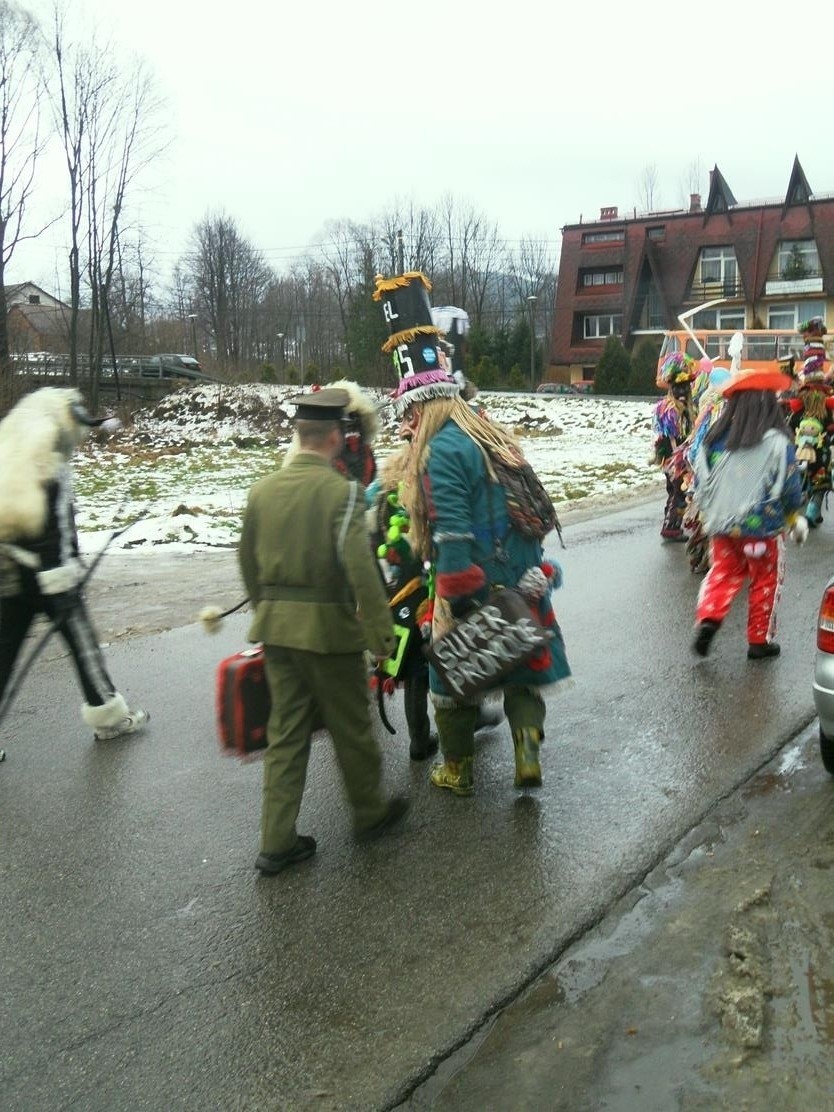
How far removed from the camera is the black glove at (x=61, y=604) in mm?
5238

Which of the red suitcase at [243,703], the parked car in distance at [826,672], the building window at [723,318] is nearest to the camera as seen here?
the red suitcase at [243,703]

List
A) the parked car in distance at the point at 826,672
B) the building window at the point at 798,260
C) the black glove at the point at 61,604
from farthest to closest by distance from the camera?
the building window at the point at 798,260 → the black glove at the point at 61,604 → the parked car in distance at the point at 826,672

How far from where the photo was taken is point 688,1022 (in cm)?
313

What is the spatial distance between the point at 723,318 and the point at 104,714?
185 ft

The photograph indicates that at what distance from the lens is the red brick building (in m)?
54.5

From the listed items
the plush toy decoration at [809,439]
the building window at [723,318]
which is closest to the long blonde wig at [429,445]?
the plush toy decoration at [809,439]

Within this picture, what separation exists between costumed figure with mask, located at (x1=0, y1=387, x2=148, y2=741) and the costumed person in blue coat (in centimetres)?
172

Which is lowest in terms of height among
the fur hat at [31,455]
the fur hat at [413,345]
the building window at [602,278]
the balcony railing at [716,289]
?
the fur hat at [31,455]

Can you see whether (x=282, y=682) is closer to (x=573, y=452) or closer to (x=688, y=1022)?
(x=688, y=1022)

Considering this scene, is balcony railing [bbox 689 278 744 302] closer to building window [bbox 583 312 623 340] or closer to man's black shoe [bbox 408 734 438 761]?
building window [bbox 583 312 623 340]

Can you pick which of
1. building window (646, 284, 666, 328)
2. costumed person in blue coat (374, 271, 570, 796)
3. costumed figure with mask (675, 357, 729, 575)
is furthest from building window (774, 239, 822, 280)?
costumed person in blue coat (374, 271, 570, 796)

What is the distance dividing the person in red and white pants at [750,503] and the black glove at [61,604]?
12.2ft

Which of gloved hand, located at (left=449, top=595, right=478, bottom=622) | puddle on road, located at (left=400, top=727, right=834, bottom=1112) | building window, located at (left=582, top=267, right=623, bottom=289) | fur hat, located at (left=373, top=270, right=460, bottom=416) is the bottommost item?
puddle on road, located at (left=400, top=727, right=834, bottom=1112)

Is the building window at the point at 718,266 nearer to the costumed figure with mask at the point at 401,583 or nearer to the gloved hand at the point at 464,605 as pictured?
the costumed figure with mask at the point at 401,583
